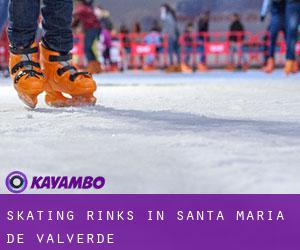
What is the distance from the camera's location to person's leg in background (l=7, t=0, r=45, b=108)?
2.41m

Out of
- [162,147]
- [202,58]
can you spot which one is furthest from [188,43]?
[162,147]

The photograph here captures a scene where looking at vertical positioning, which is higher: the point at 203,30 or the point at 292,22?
the point at 292,22

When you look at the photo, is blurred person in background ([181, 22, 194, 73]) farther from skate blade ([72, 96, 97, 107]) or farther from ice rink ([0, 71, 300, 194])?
ice rink ([0, 71, 300, 194])

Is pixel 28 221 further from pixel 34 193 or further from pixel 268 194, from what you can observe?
pixel 268 194

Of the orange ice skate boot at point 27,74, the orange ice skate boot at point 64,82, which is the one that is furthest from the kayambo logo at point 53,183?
the orange ice skate boot at point 64,82

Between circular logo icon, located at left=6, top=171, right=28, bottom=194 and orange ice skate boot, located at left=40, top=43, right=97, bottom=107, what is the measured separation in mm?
1304

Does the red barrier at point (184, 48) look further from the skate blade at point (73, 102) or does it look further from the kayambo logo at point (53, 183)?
the kayambo logo at point (53, 183)

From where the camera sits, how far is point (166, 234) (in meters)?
0.95

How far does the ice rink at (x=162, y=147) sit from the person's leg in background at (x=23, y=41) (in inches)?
5.2

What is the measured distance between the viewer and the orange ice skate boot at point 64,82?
98.3 inches

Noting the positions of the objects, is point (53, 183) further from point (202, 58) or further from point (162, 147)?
point (202, 58)

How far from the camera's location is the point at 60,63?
2.57m

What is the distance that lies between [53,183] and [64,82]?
1409 mm

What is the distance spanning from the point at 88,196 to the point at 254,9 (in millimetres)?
20017
